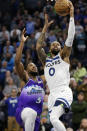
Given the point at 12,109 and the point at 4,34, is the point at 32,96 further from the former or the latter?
the point at 4,34

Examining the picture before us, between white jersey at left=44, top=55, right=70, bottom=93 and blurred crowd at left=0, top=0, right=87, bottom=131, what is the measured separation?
149 inches

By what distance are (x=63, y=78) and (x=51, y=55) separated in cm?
59

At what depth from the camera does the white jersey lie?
9.80 m

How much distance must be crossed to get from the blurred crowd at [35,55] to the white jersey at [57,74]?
149 inches

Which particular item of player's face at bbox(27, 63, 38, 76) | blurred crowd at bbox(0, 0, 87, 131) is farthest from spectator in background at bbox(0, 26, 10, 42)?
player's face at bbox(27, 63, 38, 76)

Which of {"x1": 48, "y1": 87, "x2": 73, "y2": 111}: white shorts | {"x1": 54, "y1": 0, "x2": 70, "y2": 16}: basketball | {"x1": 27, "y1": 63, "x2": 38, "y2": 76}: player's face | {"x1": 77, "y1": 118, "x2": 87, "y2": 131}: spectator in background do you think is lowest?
{"x1": 77, "y1": 118, "x2": 87, "y2": 131}: spectator in background

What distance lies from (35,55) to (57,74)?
29.9ft

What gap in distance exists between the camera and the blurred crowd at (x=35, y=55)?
15.0 m

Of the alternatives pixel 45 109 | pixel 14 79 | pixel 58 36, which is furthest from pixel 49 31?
pixel 45 109

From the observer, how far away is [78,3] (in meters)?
21.4

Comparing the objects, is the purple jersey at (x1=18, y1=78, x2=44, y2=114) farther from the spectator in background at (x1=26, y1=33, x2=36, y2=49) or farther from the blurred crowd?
the spectator in background at (x1=26, y1=33, x2=36, y2=49)

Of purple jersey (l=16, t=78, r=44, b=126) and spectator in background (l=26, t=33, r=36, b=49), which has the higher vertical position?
purple jersey (l=16, t=78, r=44, b=126)

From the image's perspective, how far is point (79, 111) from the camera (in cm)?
1495

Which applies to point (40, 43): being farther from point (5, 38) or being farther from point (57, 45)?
point (5, 38)
